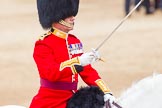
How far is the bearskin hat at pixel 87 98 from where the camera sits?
110 inches

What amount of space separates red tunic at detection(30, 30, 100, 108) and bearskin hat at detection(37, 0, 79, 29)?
0.10m

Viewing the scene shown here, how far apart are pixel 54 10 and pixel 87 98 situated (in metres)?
0.54

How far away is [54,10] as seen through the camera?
10.1 ft

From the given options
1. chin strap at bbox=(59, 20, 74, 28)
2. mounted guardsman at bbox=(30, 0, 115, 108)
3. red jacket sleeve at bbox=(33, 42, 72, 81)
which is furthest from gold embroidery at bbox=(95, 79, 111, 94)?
A: chin strap at bbox=(59, 20, 74, 28)


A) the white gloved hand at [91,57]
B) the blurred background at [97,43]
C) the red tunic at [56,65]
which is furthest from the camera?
the blurred background at [97,43]

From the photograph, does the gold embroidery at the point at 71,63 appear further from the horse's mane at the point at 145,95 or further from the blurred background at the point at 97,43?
the blurred background at the point at 97,43

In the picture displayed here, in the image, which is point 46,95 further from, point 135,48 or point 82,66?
point 135,48

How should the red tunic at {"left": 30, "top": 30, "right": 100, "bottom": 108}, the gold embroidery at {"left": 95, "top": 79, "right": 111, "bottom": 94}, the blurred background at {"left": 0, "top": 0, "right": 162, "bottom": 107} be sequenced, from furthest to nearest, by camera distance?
1. the blurred background at {"left": 0, "top": 0, "right": 162, "bottom": 107}
2. the gold embroidery at {"left": 95, "top": 79, "right": 111, "bottom": 94}
3. the red tunic at {"left": 30, "top": 30, "right": 100, "bottom": 108}

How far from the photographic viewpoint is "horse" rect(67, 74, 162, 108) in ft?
9.20

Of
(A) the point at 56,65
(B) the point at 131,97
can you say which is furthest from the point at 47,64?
(B) the point at 131,97

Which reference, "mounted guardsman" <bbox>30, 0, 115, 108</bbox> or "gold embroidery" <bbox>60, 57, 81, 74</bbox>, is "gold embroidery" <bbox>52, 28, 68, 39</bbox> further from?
"gold embroidery" <bbox>60, 57, 81, 74</bbox>

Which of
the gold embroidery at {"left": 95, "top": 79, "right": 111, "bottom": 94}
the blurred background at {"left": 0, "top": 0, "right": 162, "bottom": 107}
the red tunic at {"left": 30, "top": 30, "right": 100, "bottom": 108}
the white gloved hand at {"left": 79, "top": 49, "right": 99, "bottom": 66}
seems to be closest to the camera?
the white gloved hand at {"left": 79, "top": 49, "right": 99, "bottom": 66}

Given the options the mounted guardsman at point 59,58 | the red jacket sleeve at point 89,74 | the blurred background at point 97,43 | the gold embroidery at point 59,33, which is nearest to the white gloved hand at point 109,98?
the mounted guardsman at point 59,58

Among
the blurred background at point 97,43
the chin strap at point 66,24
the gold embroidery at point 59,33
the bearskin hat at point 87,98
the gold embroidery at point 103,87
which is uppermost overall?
the blurred background at point 97,43
